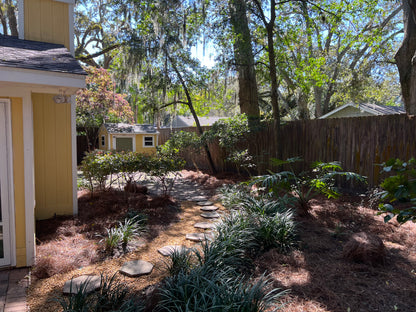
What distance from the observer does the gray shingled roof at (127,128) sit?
14.9m

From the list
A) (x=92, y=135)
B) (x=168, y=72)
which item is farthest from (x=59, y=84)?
(x=92, y=135)

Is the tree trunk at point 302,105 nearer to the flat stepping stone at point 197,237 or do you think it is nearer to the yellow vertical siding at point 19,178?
the flat stepping stone at point 197,237

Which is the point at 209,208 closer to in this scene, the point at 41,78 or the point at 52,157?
the point at 52,157

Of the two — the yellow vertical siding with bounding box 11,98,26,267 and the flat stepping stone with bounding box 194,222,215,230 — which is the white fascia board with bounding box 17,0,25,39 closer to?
the yellow vertical siding with bounding box 11,98,26,267

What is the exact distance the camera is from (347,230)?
3684 millimetres

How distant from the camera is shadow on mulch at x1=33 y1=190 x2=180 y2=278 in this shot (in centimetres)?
298

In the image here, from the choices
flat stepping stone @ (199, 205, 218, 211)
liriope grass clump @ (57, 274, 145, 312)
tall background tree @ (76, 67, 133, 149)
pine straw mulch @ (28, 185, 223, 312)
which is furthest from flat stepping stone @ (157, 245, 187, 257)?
tall background tree @ (76, 67, 133, 149)

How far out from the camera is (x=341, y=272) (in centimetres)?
256

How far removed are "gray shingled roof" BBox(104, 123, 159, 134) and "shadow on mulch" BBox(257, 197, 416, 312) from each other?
13.0 m

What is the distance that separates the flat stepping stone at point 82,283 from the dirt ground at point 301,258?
0.09 m

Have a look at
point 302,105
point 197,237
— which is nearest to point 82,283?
point 197,237

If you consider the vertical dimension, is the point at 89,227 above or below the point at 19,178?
below

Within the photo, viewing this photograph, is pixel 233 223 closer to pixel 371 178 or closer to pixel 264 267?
pixel 264 267

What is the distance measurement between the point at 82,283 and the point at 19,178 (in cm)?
140
